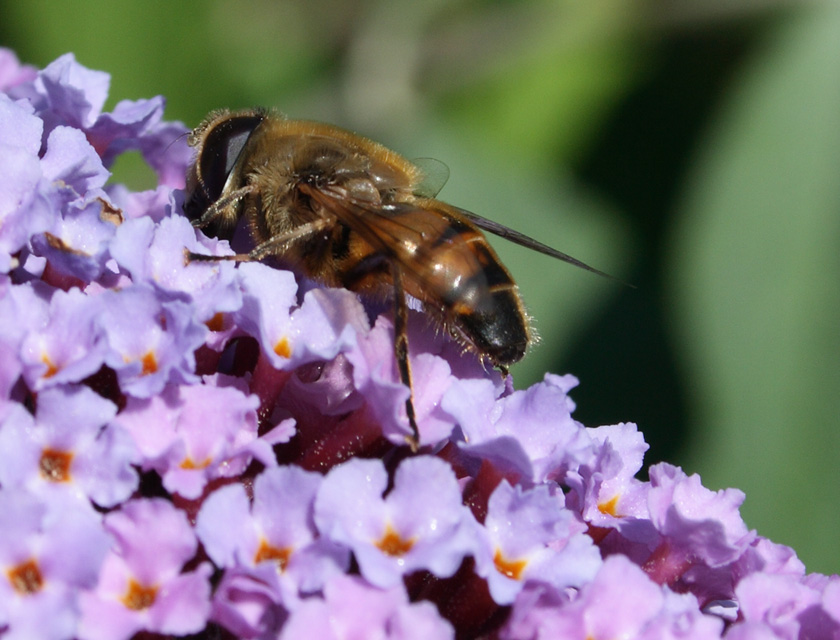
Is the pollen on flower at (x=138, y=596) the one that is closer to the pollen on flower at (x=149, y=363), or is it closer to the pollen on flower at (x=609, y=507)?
the pollen on flower at (x=149, y=363)

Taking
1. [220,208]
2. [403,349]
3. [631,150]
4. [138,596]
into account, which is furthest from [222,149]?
[631,150]

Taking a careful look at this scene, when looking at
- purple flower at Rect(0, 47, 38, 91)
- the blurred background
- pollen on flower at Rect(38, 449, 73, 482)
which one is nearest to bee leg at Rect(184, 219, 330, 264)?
pollen on flower at Rect(38, 449, 73, 482)

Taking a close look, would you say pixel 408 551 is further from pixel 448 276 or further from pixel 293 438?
pixel 448 276

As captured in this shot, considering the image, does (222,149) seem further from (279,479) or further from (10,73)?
(279,479)

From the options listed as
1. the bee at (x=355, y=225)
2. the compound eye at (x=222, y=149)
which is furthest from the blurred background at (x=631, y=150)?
the compound eye at (x=222, y=149)

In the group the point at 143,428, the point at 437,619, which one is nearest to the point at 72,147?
the point at 143,428

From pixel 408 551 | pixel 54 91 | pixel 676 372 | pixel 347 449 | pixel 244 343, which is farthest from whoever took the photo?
pixel 676 372

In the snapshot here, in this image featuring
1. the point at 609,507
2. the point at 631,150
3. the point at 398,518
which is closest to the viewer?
the point at 398,518
